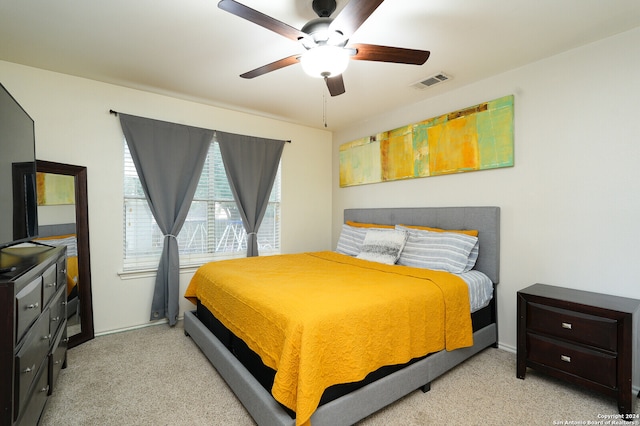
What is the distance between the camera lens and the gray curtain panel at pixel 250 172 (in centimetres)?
367

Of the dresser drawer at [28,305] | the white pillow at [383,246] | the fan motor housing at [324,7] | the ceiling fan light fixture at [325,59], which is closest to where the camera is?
the dresser drawer at [28,305]

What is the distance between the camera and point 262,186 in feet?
12.8

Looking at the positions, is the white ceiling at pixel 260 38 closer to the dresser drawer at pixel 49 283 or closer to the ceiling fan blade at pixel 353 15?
the ceiling fan blade at pixel 353 15

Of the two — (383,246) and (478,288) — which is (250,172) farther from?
(478,288)

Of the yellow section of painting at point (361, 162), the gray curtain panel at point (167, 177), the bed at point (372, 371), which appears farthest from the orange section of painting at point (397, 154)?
the gray curtain panel at point (167, 177)

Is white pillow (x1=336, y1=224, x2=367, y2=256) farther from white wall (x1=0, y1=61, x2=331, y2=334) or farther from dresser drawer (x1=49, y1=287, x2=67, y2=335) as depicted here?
dresser drawer (x1=49, y1=287, x2=67, y2=335)

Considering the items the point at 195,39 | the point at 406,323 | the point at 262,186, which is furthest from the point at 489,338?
the point at 195,39

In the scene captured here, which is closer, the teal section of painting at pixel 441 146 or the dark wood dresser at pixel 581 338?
the dark wood dresser at pixel 581 338

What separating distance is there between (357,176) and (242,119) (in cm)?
173

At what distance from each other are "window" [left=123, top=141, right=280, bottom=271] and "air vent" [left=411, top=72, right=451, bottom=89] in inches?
84.0

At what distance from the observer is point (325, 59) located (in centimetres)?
164

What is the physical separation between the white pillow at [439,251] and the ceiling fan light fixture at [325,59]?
1845mm

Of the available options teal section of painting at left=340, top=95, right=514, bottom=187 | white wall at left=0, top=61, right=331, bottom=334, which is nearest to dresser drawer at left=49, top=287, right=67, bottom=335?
white wall at left=0, top=61, right=331, bottom=334

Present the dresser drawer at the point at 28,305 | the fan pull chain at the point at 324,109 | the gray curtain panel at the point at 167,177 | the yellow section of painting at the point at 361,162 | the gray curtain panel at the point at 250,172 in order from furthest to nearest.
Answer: the yellow section of painting at the point at 361,162 < the gray curtain panel at the point at 250,172 < the fan pull chain at the point at 324,109 < the gray curtain panel at the point at 167,177 < the dresser drawer at the point at 28,305
